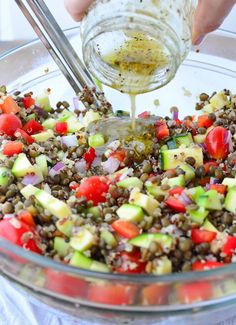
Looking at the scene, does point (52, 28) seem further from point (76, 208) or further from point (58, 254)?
point (58, 254)

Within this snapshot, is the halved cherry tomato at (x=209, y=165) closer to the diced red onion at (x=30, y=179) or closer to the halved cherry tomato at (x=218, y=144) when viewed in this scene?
A: the halved cherry tomato at (x=218, y=144)

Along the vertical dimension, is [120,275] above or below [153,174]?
above

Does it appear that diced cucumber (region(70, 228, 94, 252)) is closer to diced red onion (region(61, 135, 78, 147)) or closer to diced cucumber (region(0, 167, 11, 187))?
diced cucumber (region(0, 167, 11, 187))

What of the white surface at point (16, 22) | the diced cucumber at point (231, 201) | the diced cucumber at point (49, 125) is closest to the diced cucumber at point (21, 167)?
the diced cucumber at point (49, 125)

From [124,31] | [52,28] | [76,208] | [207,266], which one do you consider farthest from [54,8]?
[207,266]

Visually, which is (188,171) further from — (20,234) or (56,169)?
(20,234)

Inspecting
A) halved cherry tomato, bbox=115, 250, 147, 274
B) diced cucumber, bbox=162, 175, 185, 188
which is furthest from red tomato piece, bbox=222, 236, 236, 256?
diced cucumber, bbox=162, 175, 185, 188
